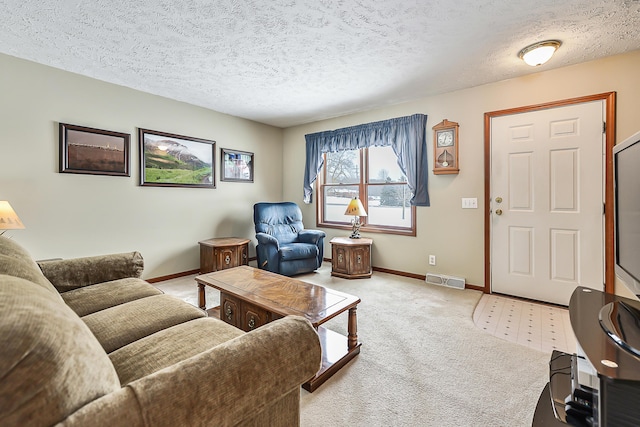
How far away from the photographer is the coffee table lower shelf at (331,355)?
168 cm

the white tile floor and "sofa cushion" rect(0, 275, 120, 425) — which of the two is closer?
"sofa cushion" rect(0, 275, 120, 425)

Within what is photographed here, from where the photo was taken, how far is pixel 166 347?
121cm

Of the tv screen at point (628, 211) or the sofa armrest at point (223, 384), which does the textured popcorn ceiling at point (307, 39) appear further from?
the sofa armrest at point (223, 384)

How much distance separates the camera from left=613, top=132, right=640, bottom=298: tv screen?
1.19 m

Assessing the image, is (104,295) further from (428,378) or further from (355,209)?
(355,209)

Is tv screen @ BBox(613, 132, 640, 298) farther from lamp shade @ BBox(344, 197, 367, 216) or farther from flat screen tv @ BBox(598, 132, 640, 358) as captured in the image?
lamp shade @ BBox(344, 197, 367, 216)

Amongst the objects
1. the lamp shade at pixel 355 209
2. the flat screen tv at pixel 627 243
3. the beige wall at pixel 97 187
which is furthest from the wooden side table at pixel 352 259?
the flat screen tv at pixel 627 243

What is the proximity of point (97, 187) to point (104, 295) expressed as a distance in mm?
1967

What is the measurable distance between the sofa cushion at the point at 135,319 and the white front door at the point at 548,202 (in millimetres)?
3232

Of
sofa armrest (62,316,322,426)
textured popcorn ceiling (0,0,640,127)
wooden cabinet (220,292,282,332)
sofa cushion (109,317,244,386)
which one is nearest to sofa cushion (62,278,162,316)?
wooden cabinet (220,292,282,332)

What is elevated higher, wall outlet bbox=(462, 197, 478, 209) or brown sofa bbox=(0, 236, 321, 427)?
wall outlet bbox=(462, 197, 478, 209)

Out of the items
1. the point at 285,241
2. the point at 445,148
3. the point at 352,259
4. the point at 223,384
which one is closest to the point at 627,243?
the point at 223,384

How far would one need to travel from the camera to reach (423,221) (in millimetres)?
3811

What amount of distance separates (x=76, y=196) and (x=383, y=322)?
134 inches
